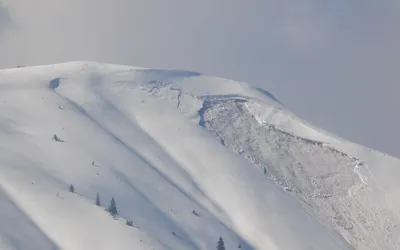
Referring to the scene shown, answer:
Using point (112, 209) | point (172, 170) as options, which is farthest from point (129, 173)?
point (112, 209)

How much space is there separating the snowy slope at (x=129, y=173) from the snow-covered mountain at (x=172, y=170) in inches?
11.0

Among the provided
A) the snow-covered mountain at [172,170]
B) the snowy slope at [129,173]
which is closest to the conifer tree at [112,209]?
the snow-covered mountain at [172,170]

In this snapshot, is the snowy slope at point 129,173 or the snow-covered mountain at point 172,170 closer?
the snowy slope at point 129,173

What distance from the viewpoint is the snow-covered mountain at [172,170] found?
114513 mm

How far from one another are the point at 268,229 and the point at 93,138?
34757mm

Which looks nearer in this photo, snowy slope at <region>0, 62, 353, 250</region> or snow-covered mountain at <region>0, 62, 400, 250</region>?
snowy slope at <region>0, 62, 353, 250</region>

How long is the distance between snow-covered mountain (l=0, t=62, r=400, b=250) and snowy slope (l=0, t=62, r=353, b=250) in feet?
0.92

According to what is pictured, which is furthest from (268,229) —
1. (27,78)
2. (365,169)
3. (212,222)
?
(27,78)

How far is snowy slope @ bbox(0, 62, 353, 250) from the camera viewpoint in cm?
11119

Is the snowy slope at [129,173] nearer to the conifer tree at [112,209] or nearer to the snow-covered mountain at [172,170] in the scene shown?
the snow-covered mountain at [172,170]

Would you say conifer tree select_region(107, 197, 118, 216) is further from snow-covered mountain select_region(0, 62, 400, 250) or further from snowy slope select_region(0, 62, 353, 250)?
snowy slope select_region(0, 62, 353, 250)

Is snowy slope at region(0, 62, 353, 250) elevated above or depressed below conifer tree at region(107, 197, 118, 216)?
above

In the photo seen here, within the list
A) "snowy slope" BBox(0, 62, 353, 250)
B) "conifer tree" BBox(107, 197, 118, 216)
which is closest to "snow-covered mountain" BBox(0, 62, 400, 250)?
"snowy slope" BBox(0, 62, 353, 250)

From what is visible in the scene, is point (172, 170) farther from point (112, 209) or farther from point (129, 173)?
point (112, 209)
